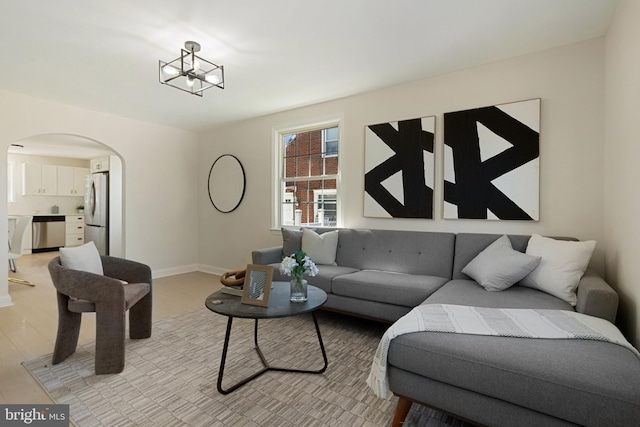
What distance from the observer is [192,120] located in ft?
15.5

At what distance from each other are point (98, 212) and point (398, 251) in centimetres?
595

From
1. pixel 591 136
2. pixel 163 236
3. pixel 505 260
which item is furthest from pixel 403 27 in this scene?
pixel 163 236

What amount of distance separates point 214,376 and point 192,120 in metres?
3.92

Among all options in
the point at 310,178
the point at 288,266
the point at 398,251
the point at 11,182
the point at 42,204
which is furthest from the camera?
the point at 42,204

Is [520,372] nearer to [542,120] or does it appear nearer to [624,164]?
[624,164]

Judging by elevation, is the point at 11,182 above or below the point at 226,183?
above

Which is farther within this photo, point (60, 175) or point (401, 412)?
point (60, 175)

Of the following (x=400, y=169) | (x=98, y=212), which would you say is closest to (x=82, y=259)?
(x=400, y=169)

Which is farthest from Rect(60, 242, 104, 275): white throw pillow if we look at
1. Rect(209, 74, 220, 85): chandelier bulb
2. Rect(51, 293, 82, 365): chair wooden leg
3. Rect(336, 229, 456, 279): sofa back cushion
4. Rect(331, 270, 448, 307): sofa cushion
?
Rect(336, 229, 456, 279): sofa back cushion

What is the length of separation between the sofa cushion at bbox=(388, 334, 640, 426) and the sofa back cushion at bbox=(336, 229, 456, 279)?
1.49m

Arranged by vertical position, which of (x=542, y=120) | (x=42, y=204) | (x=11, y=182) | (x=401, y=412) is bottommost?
(x=401, y=412)

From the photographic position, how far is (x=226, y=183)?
16.5 feet

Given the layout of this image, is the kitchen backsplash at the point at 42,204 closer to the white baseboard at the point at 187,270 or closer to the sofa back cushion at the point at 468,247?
the white baseboard at the point at 187,270

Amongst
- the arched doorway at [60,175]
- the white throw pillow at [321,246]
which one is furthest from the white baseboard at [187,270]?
the white throw pillow at [321,246]
